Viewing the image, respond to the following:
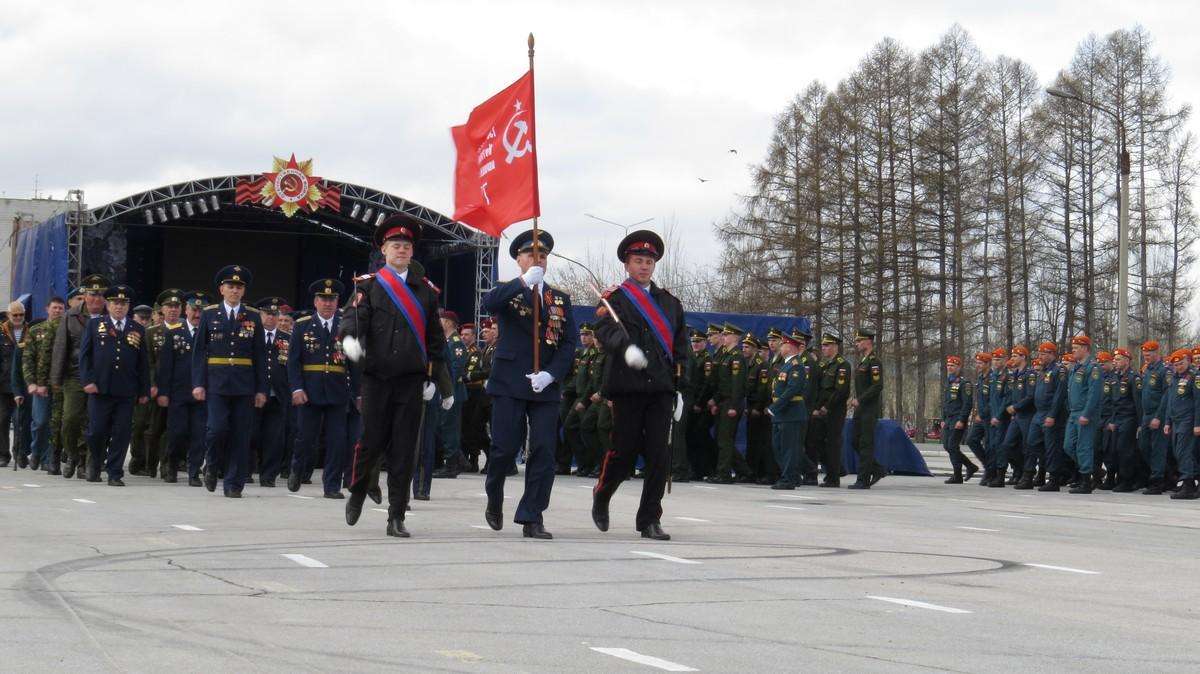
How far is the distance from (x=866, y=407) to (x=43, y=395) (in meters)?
9.75

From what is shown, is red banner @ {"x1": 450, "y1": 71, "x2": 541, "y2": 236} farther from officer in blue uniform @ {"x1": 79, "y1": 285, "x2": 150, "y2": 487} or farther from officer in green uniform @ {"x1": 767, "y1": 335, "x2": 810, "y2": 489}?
officer in green uniform @ {"x1": 767, "y1": 335, "x2": 810, "y2": 489}

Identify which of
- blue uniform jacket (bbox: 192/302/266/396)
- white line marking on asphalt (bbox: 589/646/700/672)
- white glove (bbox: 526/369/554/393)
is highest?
blue uniform jacket (bbox: 192/302/266/396)

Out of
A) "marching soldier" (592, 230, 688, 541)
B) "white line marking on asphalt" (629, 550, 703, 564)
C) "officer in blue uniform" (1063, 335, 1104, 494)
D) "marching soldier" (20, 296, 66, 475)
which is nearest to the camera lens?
"white line marking on asphalt" (629, 550, 703, 564)

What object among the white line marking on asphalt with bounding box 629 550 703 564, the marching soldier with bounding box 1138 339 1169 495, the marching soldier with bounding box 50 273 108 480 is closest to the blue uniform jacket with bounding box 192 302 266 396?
the marching soldier with bounding box 50 273 108 480

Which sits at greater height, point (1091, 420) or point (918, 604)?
point (1091, 420)

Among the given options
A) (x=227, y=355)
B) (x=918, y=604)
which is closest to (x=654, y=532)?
(x=918, y=604)

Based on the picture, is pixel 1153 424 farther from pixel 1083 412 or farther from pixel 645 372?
pixel 645 372

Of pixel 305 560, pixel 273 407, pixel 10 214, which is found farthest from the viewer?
pixel 10 214

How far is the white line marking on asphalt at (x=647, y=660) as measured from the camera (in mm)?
5348

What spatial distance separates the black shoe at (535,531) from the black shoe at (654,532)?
66cm

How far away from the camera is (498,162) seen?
1113 centimetres

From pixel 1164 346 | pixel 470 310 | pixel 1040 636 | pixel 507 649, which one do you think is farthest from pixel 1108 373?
pixel 1164 346

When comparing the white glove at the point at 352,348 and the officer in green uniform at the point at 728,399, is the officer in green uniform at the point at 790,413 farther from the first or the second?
the white glove at the point at 352,348

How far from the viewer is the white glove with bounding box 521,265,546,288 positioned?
9.81m
